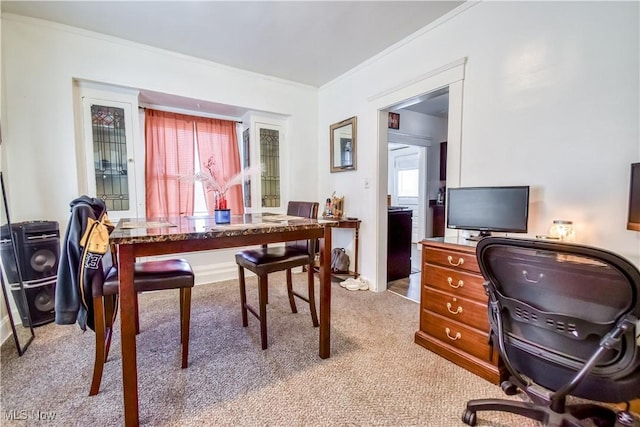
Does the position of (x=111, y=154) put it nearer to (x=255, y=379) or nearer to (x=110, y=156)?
(x=110, y=156)

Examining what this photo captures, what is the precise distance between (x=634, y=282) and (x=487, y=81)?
1741mm

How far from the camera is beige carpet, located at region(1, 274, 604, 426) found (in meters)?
1.34

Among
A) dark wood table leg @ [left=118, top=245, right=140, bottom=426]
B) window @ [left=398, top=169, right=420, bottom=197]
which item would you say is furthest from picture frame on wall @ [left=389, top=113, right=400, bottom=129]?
dark wood table leg @ [left=118, top=245, right=140, bottom=426]

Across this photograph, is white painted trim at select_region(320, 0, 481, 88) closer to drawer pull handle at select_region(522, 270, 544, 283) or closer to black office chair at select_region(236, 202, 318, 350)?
black office chair at select_region(236, 202, 318, 350)

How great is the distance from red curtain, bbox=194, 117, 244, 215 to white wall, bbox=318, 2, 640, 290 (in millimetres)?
2571

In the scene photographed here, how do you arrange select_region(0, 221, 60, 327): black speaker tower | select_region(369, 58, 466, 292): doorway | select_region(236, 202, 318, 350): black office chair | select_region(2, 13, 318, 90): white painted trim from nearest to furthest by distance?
select_region(236, 202, 318, 350): black office chair → select_region(0, 221, 60, 327): black speaker tower → select_region(369, 58, 466, 292): doorway → select_region(2, 13, 318, 90): white painted trim

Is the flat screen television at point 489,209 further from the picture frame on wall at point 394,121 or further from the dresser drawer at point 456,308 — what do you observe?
the picture frame on wall at point 394,121

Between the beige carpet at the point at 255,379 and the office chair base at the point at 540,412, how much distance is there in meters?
0.10

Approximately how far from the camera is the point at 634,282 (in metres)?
0.81

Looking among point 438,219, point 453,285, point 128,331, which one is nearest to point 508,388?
point 453,285

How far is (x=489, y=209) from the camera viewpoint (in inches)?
72.1

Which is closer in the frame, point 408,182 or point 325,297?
point 325,297

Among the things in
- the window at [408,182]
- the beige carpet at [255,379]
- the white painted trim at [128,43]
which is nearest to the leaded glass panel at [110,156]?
the white painted trim at [128,43]

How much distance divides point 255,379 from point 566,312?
1548 mm
